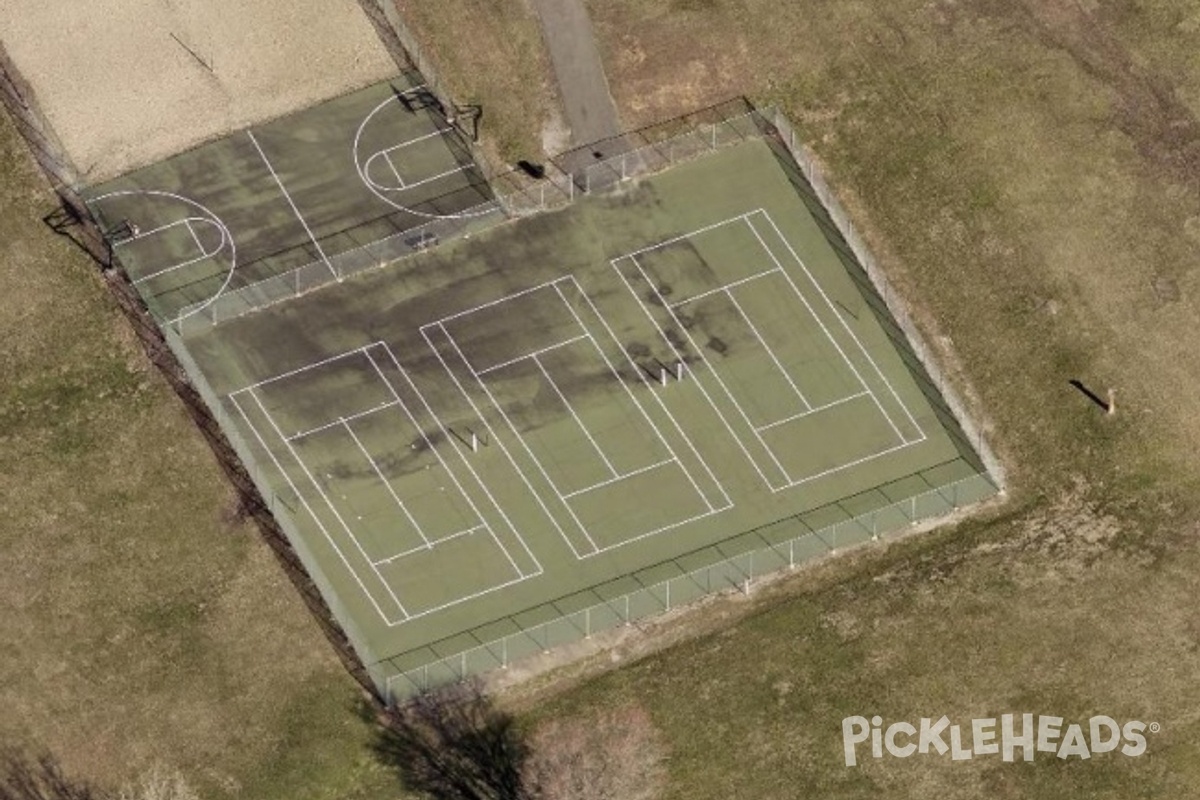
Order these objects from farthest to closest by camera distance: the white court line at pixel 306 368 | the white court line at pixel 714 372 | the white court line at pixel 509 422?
the white court line at pixel 306 368, the white court line at pixel 714 372, the white court line at pixel 509 422

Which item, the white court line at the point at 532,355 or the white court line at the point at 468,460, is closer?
the white court line at the point at 468,460

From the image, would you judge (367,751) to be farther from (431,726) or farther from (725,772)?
(725,772)

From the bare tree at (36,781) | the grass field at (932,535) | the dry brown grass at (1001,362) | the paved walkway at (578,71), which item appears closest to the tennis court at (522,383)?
the grass field at (932,535)

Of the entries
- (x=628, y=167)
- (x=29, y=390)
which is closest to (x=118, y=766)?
(x=29, y=390)

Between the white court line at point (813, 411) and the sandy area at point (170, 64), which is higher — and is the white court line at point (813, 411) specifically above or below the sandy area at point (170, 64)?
below

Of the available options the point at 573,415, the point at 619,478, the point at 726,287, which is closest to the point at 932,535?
the point at 619,478

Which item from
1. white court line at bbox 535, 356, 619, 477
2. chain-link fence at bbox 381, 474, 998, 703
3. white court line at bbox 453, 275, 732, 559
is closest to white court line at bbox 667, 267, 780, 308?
white court line at bbox 453, 275, 732, 559

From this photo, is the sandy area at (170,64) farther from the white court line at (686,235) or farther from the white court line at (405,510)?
the white court line at (686,235)
